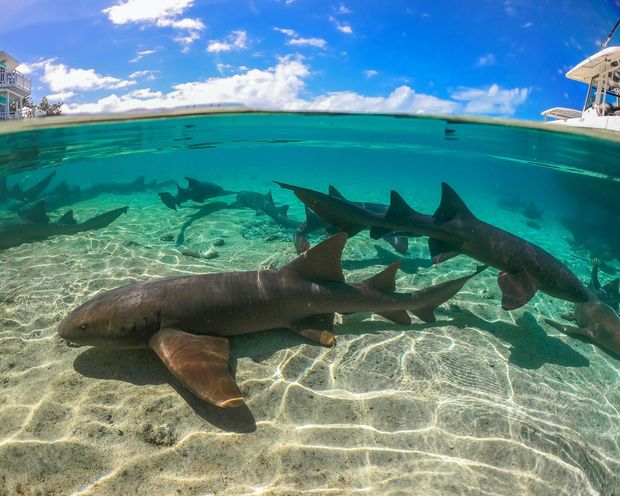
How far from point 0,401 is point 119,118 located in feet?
57.7

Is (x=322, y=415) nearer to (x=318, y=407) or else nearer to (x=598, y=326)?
(x=318, y=407)

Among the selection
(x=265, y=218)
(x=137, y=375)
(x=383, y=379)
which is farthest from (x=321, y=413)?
(x=265, y=218)

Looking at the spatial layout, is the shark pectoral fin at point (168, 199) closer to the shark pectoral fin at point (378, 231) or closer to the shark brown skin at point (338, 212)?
the shark brown skin at point (338, 212)

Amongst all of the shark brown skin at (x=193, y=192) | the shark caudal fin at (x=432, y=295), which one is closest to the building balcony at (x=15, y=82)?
the shark brown skin at (x=193, y=192)

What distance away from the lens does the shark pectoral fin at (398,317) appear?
5.21 meters

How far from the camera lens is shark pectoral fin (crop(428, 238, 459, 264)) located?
6.48 meters

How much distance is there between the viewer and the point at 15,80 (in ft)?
68.3

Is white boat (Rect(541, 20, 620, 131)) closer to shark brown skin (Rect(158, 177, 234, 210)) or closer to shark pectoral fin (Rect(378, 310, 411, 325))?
shark brown skin (Rect(158, 177, 234, 210))

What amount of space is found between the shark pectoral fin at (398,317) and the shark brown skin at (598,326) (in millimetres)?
3372

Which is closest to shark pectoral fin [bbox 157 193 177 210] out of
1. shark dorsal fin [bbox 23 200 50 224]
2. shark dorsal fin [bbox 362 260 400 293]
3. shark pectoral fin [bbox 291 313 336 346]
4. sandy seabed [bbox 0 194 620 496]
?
shark dorsal fin [bbox 23 200 50 224]

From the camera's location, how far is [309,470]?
2.78 m

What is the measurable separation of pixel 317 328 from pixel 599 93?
23.6 metres

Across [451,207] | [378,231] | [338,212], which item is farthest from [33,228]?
[451,207]

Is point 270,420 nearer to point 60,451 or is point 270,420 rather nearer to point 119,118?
point 60,451
